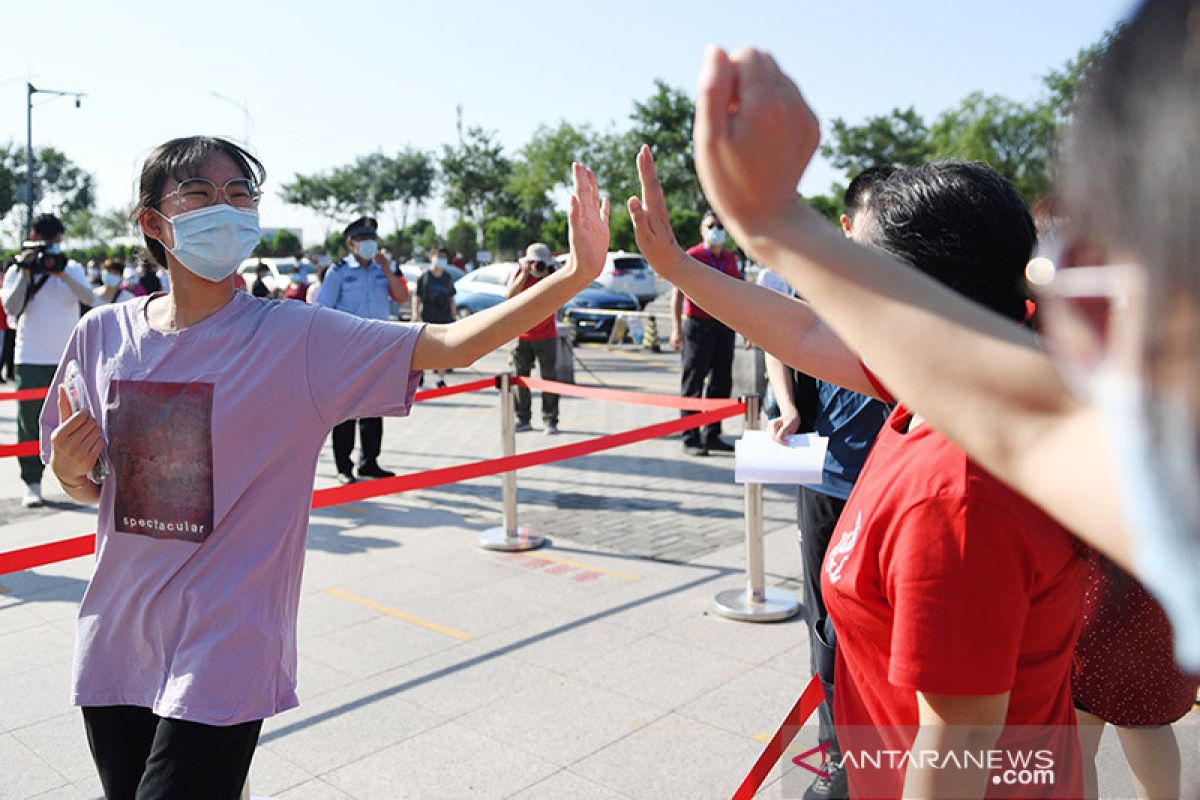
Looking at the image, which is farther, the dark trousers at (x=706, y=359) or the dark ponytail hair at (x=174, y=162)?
the dark trousers at (x=706, y=359)

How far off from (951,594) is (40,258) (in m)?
7.95

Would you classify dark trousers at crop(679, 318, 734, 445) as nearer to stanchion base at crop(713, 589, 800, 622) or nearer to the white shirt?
stanchion base at crop(713, 589, 800, 622)

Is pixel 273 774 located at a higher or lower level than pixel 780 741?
lower

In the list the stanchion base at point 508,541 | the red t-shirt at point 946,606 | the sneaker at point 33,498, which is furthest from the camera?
the sneaker at point 33,498

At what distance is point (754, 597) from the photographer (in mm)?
5633

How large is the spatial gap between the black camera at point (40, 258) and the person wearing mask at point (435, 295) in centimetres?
588

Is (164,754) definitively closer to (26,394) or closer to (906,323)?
(906,323)

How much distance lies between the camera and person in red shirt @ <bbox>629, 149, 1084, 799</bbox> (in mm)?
1320

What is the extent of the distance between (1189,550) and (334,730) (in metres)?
4.04

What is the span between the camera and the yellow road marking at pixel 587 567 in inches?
247

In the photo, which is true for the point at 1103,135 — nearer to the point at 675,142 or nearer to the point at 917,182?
the point at 917,182

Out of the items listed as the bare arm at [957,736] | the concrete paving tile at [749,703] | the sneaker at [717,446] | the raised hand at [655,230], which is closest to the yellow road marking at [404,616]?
the concrete paving tile at [749,703]

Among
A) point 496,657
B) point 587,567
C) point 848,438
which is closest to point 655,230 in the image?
point 848,438

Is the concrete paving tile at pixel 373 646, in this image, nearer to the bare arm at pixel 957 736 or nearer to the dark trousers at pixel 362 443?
the dark trousers at pixel 362 443
